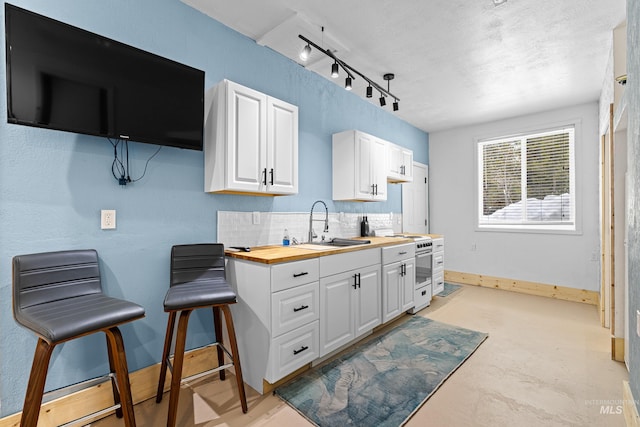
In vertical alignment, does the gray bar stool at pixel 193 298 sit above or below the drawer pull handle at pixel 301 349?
above

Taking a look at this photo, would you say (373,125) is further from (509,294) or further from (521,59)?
(509,294)

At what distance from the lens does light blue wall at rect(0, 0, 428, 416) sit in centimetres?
161

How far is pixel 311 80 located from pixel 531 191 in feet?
13.3

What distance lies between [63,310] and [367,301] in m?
2.25

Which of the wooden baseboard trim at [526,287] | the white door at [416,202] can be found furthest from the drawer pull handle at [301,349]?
the wooden baseboard trim at [526,287]

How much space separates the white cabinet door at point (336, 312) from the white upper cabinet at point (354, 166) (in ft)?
3.95

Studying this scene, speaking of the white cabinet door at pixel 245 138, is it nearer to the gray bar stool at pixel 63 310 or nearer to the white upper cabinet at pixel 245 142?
the white upper cabinet at pixel 245 142

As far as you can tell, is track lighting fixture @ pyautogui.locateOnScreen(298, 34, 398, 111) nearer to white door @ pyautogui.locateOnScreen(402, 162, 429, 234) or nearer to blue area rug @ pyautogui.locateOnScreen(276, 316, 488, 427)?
white door @ pyautogui.locateOnScreen(402, 162, 429, 234)

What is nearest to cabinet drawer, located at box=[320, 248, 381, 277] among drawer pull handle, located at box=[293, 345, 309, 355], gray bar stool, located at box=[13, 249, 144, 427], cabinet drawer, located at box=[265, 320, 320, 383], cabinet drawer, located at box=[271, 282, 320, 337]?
cabinet drawer, located at box=[271, 282, 320, 337]

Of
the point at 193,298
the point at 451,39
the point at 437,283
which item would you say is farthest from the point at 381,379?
the point at 451,39

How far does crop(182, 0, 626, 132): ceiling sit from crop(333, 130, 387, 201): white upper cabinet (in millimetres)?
737

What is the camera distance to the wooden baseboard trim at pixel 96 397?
165 centimetres

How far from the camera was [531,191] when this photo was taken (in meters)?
4.84

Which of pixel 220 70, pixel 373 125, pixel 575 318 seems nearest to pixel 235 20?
pixel 220 70
